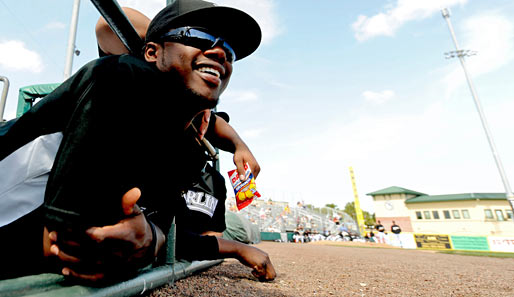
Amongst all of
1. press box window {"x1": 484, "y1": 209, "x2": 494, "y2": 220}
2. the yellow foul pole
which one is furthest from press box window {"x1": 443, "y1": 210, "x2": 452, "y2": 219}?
the yellow foul pole

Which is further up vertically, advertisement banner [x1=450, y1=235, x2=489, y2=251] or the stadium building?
the stadium building

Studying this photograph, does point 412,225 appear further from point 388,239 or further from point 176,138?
point 176,138

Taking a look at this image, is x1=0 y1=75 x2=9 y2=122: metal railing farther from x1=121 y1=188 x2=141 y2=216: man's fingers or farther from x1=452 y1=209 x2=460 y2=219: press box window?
x1=452 y1=209 x2=460 y2=219: press box window

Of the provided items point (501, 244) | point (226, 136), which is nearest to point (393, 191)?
A: point (501, 244)

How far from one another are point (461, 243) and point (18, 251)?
20.5 meters

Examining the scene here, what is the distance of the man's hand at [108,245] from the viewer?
721 mm

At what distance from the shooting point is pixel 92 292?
0.80 m

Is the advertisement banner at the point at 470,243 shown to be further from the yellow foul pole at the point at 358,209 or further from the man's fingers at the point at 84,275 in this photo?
the man's fingers at the point at 84,275

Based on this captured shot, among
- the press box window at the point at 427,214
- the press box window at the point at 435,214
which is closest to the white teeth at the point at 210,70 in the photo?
the press box window at the point at 435,214

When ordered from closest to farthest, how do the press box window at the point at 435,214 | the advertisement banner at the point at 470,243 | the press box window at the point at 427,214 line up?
the advertisement banner at the point at 470,243, the press box window at the point at 435,214, the press box window at the point at 427,214

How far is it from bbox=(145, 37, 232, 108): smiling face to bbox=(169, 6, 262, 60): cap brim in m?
0.11

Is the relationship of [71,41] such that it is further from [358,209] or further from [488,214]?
[488,214]

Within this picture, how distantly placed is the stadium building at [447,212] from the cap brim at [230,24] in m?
29.9

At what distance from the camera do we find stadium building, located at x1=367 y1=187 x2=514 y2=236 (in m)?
24.6
